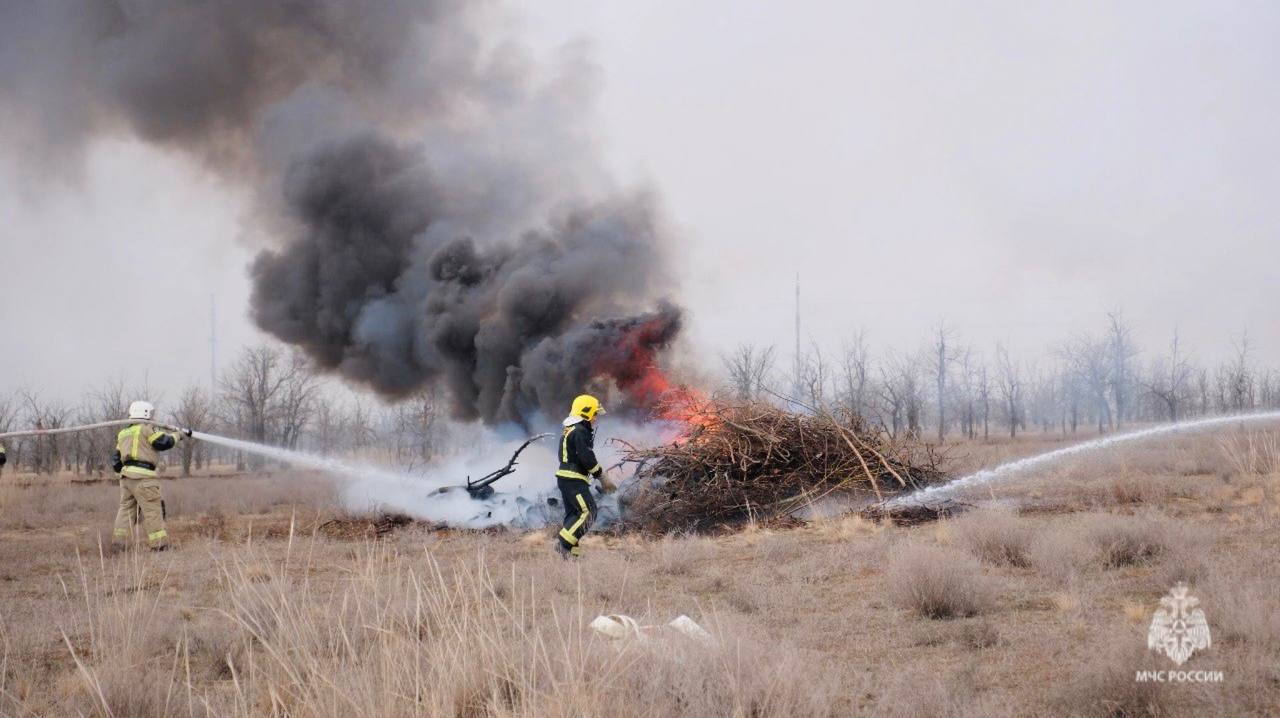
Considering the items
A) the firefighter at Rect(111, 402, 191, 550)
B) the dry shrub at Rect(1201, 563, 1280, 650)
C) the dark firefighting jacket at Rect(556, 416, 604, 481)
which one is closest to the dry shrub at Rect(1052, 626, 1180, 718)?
the dry shrub at Rect(1201, 563, 1280, 650)

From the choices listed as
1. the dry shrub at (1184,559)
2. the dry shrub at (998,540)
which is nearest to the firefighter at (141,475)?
the dry shrub at (998,540)

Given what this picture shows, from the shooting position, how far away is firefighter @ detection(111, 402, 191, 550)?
1159 cm

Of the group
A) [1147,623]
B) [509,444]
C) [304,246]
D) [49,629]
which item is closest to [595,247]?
[509,444]

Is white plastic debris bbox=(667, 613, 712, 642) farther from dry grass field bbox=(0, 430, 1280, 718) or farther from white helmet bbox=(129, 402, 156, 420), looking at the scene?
white helmet bbox=(129, 402, 156, 420)

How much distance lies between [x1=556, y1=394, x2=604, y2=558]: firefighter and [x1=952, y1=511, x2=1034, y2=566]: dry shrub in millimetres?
4180

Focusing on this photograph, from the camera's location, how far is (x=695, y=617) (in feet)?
22.4

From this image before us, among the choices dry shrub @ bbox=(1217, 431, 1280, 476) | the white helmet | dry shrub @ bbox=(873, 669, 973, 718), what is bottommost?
dry shrub @ bbox=(873, 669, 973, 718)

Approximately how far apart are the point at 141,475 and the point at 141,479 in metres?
0.06

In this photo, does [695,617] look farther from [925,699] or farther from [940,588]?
[925,699]

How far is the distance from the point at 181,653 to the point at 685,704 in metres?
4.33

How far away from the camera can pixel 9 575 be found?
9.98 metres

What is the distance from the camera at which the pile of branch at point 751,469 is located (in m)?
13.1

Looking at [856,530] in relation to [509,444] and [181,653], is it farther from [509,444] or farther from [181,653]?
[509,444]

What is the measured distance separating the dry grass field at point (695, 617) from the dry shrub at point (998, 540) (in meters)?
0.04
